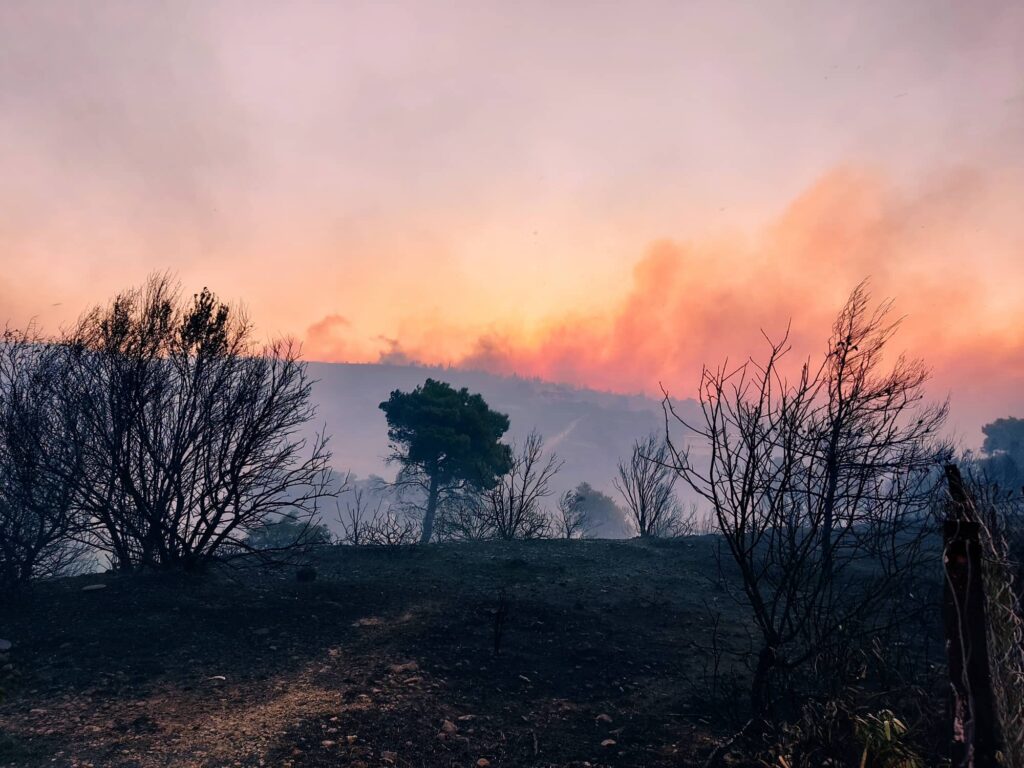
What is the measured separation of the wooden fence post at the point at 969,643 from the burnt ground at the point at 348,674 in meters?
3.28

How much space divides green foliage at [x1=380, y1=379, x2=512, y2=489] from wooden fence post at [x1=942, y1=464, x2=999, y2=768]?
82.6ft

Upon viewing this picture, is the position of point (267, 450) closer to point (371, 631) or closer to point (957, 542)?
point (371, 631)

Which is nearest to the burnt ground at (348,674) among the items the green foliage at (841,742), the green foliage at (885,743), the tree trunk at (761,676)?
the tree trunk at (761,676)

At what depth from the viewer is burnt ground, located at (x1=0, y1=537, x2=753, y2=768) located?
4332 mm

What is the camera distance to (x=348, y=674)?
5.75 metres

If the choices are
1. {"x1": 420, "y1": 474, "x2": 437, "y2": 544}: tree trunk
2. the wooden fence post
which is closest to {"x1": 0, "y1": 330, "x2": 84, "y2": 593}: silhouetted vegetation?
the wooden fence post

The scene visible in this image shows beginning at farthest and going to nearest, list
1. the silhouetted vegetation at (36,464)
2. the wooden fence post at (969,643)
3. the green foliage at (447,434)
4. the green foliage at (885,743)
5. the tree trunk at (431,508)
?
the tree trunk at (431,508), the green foliage at (447,434), the silhouetted vegetation at (36,464), the green foliage at (885,743), the wooden fence post at (969,643)

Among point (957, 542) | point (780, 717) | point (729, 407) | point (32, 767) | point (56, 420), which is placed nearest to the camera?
point (957, 542)

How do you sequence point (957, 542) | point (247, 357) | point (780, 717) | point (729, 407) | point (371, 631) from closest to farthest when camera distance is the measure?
1. point (957, 542)
2. point (729, 407)
3. point (780, 717)
4. point (371, 631)
5. point (247, 357)

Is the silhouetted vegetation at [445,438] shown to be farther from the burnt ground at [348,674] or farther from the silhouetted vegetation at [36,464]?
the silhouetted vegetation at [36,464]

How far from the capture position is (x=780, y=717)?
4.98 m

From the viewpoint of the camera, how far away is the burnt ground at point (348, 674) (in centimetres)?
433

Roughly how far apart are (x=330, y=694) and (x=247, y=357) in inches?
228

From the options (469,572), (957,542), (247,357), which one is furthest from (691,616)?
(247,357)
